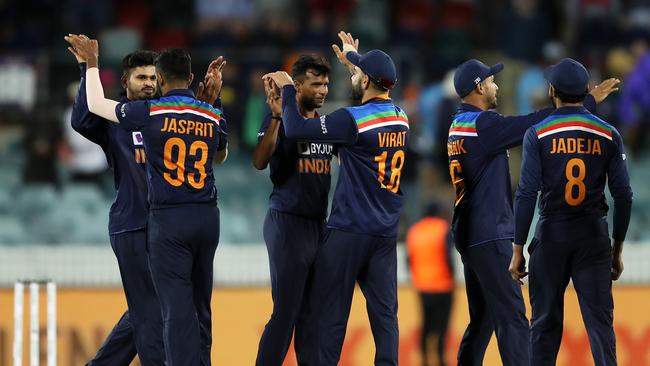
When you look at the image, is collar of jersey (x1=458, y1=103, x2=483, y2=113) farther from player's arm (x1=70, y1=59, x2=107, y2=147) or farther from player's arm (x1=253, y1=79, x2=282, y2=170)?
player's arm (x1=70, y1=59, x2=107, y2=147)

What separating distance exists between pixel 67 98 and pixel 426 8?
569cm

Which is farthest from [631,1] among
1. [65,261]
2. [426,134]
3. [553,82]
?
[553,82]

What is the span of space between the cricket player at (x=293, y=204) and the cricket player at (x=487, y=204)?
2.79 feet

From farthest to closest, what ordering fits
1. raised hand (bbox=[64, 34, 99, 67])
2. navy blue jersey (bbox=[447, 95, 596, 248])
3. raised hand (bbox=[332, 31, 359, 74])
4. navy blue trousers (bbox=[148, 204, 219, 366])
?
raised hand (bbox=[332, 31, 359, 74]) < navy blue jersey (bbox=[447, 95, 596, 248]) < raised hand (bbox=[64, 34, 99, 67]) < navy blue trousers (bbox=[148, 204, 219, 366])

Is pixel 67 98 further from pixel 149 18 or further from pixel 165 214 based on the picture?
pixel 165 214

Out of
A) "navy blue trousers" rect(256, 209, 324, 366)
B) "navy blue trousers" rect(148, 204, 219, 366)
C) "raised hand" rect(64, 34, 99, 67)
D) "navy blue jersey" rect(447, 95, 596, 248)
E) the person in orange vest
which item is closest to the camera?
"navy blue trousers" rect(148, 204, 219, 366)

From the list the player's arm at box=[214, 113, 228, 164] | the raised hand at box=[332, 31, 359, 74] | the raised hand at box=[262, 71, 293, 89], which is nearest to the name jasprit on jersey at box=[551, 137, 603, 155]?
the raised hand at box=[332, 31, 359, 74]

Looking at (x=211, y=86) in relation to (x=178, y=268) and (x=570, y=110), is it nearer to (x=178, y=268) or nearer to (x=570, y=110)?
(x=178, y=268)

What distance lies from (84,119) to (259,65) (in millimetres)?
7402

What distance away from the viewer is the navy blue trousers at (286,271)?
8.37 metres

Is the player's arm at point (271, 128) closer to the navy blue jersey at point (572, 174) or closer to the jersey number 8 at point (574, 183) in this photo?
the navy blue jersey at point (572, 174)

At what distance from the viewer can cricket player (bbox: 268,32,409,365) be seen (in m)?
8.15

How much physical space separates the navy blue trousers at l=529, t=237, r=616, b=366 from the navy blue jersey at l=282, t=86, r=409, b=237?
942mm

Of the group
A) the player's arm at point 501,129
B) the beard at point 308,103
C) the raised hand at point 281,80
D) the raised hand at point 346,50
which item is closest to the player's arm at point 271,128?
the raised hand at point 281,80
